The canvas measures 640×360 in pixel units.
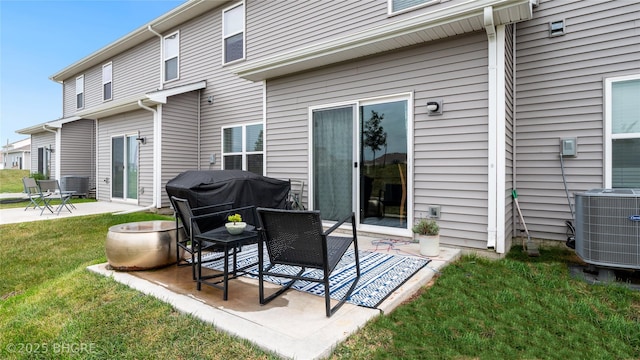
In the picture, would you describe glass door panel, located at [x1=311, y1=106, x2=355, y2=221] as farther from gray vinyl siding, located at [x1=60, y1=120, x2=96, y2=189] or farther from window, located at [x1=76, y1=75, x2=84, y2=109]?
window, located at [x1=76, y1=75, x2=84, y2=109]

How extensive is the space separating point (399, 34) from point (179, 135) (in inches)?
246

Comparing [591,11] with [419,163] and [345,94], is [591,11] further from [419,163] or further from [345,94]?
[345,94]

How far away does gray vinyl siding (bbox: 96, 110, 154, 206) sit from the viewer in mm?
8508

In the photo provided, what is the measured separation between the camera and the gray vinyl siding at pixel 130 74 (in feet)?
33.9

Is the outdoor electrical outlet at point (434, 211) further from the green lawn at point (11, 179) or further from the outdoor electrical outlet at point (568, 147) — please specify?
the green lawn at point (11, 179)

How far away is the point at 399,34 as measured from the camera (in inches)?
171

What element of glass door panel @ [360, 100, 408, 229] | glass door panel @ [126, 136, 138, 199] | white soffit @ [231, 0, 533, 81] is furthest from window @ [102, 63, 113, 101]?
glass door panel @ [360, 100, 408, 229]

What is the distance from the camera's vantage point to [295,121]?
607 centimetres

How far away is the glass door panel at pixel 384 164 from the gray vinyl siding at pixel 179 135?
17.5ft

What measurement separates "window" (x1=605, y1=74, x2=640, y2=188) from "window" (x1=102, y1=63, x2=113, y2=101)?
1422 cm

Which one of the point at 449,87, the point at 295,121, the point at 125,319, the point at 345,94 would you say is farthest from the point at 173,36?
the point at 125,319

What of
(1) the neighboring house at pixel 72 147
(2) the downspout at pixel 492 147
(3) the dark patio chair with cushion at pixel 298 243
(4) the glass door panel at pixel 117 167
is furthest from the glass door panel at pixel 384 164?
(1) the neighboring house at pixel 72 147

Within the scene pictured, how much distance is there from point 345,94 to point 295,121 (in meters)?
1.17

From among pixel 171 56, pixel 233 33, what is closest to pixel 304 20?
pixel 233 33
